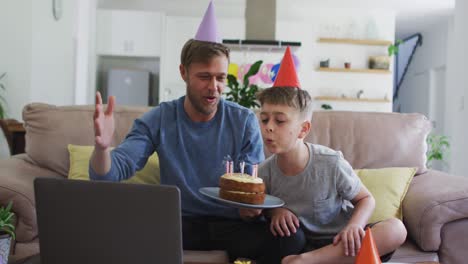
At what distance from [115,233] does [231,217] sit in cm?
74

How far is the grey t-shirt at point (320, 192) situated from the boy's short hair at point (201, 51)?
465mm

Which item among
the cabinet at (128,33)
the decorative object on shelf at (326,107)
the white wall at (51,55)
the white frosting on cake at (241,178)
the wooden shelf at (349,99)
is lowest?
the white frosting on cake at (241,178)

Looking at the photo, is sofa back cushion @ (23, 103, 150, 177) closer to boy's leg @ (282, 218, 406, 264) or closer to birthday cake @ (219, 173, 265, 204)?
birthday cake @ (219, 173, 265, 204)

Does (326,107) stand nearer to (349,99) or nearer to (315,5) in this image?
(349,99)

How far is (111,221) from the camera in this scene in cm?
90

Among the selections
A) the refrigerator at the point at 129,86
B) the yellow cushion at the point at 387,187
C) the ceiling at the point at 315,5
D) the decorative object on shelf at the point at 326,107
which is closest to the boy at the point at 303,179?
the yellow cushion at the point at 387,187

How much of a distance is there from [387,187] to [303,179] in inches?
19.7

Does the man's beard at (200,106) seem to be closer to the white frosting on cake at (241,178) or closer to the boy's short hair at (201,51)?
the boy's short hair at (201,51)

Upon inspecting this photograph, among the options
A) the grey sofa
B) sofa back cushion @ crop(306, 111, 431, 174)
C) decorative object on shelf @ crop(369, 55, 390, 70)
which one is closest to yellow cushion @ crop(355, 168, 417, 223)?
the grey sofa

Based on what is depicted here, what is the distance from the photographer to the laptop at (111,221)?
35.1 inches

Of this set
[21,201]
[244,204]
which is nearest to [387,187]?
[244,204]

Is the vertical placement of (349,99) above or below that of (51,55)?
below

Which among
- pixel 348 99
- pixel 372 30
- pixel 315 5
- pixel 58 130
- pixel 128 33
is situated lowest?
pixel 58 130

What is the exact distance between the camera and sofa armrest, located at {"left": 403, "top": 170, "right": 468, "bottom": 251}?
1588 mm
